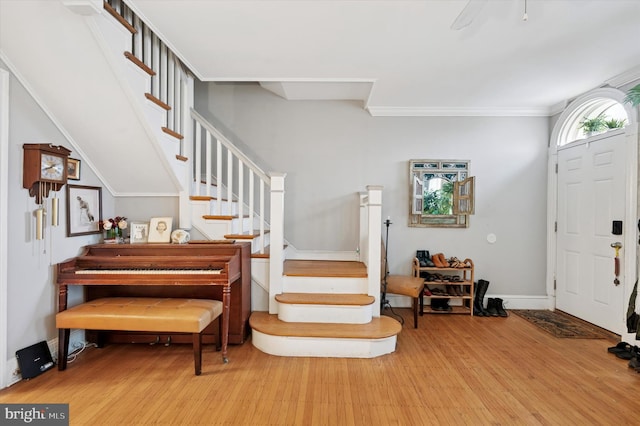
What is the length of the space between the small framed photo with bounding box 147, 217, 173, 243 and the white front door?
14.9ft

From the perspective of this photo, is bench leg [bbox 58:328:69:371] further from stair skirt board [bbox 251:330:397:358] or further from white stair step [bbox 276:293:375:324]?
white stair step [bbox 276:293:375:324]

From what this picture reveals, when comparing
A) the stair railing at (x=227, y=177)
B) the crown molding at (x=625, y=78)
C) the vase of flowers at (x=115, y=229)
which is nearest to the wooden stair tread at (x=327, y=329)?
the stair railing at (x=227, y=177)

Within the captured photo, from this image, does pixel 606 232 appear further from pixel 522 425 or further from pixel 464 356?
pixel 522 425

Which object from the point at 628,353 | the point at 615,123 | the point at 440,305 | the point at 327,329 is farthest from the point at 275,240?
the point at 615,123

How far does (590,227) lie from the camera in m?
3.59

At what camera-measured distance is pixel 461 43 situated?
258cm

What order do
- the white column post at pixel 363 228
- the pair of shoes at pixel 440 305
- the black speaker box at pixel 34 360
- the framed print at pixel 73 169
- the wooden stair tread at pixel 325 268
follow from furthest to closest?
the pair of shoes at pixel 440 305
the white column post at pixel 363 228
the wooden stair tread at pixel 325 268
the framed print at pixel 73 169
the black speaker box at pixel 34 360

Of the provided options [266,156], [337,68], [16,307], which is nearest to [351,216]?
→ [266,156]

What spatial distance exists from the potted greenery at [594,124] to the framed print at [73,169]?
5.36 m

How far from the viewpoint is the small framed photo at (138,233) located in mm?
3086

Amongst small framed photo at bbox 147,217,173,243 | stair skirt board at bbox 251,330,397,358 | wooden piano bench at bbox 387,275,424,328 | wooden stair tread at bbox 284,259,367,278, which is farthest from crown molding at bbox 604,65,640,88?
small framed photo at bbox 147,217,173,243

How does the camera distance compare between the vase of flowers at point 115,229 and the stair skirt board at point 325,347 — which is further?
the vase of flowers at point 115,229

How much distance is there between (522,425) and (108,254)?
11.2 ft

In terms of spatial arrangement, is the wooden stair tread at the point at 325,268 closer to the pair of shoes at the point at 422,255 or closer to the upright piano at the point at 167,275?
the upright piano at the point at 167,275
